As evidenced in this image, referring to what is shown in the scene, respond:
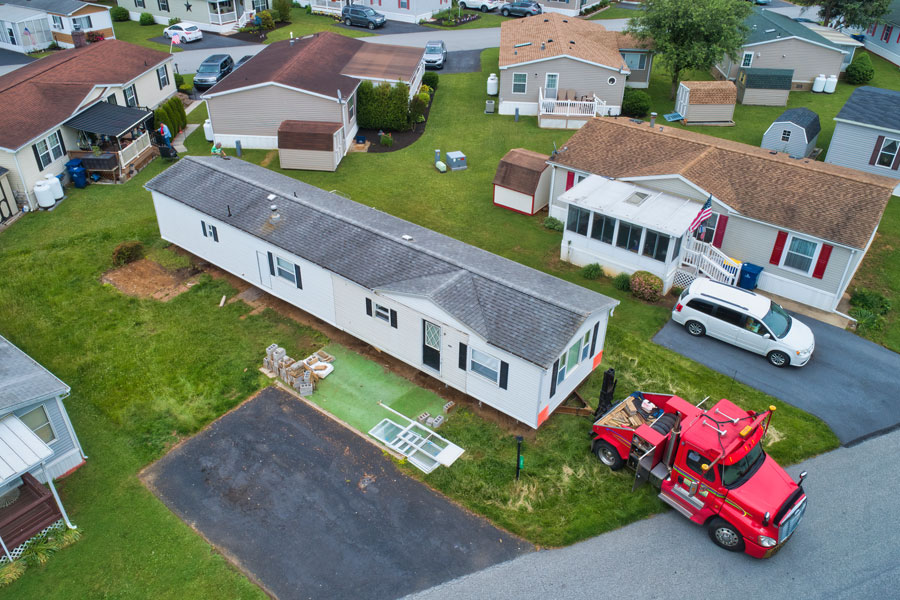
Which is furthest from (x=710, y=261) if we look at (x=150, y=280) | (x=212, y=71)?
(x=212, y=71)

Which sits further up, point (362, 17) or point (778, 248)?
point (362, 17)

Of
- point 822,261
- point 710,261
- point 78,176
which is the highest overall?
point 822,261

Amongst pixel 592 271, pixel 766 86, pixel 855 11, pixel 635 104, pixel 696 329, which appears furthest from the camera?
pixel 855 11

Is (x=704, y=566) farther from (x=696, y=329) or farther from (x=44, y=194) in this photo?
(x=44, y=194)

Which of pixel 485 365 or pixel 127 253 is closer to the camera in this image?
pixel 485 365

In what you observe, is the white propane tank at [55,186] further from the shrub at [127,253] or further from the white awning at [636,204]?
the white awning at [636,204]

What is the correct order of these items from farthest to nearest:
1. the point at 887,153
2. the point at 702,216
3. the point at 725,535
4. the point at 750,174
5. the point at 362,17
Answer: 1. the point at 362,17
2. the point at 887,153
3. the point at 750,174
4. the point at 702,216
5. the point at 725,535
